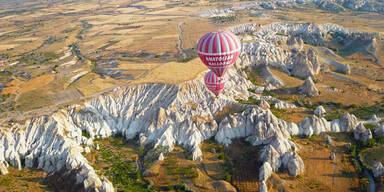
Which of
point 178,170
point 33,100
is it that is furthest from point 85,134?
point 178,170

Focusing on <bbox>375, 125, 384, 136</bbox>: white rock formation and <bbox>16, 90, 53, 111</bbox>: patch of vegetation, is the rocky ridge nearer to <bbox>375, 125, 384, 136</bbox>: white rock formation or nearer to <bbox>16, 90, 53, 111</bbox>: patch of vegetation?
<bbox>375, 125, 384, 136</bbox>: white rock formation

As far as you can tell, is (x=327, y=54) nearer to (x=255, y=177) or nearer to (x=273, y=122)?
(x=273, y=122)

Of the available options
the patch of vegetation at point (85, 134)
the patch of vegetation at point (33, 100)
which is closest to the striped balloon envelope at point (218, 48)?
the patch of vegetation at point (85, 134)

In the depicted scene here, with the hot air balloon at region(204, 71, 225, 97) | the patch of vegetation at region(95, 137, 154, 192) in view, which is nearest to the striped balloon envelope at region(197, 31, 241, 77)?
the hot air balloon at region(204, 71, 225, 97)

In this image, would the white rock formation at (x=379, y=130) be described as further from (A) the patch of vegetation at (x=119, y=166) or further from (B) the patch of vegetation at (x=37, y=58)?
(B) the patch of vegetation at (x=37, y=58)

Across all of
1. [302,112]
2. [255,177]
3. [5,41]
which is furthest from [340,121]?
[5,41]
